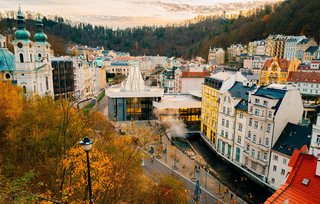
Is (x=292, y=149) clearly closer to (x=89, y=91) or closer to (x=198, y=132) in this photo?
(x=198, y=132)

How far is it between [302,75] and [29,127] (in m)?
71.3

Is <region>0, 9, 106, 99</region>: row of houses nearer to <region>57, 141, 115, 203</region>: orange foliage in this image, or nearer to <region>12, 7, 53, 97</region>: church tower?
<region>12, 7, 53, 97</region>: church tower

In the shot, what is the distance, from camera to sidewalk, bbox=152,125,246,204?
91.6 feet

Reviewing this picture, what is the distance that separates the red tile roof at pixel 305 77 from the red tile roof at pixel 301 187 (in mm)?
53726

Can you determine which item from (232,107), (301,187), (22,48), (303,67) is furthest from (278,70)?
(22,48)

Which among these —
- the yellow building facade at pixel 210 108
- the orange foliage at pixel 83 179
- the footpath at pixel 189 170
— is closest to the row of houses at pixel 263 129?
the yellow building facade at pixel 210 108

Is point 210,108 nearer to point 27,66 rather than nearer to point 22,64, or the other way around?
point 27,66

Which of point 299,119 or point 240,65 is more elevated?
point 240,65

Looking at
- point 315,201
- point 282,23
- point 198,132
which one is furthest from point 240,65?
point 315,201

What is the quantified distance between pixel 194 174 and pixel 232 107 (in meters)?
13.4

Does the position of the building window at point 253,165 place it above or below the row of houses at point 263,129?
below

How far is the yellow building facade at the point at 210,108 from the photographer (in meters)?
44.1

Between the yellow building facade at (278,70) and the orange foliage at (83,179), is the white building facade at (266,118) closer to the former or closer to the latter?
the orange foliage at (83,179)

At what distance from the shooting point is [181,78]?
73750 millimetres
